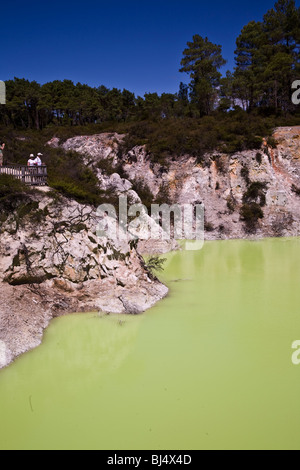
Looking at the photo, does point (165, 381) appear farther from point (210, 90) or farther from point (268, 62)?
point (268, 62)

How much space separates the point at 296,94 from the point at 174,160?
55.3 ft

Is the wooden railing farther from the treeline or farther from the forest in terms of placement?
the treeline

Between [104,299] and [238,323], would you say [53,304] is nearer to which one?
[104,299]

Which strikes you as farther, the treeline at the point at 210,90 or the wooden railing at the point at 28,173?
the treeline at the point at 210,90

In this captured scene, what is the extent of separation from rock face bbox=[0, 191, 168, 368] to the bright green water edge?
0.66m

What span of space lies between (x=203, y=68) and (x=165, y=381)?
40.6 metres

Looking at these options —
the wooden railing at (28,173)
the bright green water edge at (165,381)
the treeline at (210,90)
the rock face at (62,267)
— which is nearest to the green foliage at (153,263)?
the rock face at (62,267)

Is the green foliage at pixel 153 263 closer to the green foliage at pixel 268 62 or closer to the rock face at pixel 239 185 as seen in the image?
the rock face at pixel 239 185

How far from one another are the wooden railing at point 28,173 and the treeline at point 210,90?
26.4m

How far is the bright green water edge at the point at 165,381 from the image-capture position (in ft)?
19.6

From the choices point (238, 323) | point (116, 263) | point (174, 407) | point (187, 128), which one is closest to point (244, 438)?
point (174, 407)

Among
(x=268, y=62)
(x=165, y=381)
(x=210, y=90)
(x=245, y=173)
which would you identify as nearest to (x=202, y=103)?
(x=210, y=90)

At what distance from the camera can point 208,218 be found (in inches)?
1085

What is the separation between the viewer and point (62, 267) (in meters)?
11.7
